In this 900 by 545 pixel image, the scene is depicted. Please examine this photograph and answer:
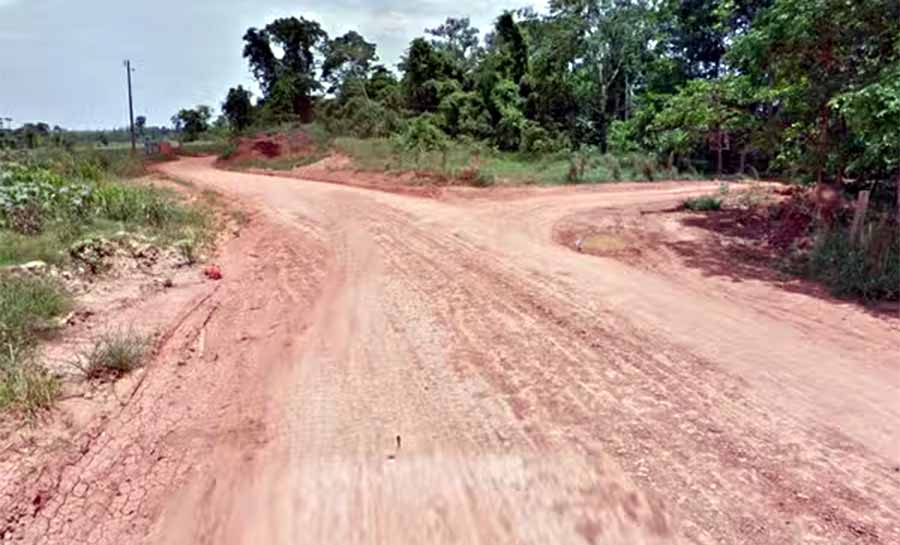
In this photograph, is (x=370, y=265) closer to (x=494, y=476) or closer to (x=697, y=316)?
(x=697, y=316)

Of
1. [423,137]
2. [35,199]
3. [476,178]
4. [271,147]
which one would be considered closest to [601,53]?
[423,137]

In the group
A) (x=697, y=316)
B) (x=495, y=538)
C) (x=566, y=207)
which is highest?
(x=566, y=207)

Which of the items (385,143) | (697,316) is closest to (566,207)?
(697,316)

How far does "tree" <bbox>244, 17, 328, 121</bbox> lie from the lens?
34969 mm

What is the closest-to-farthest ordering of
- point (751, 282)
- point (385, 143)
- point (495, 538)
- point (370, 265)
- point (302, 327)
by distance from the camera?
point (495, 538), point (302, 327), point (751, 282), point (370, 265), point (385, 143)

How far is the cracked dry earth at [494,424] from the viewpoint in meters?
2.85

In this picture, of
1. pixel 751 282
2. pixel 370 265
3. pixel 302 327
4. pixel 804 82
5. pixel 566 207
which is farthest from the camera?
pixel 566 207

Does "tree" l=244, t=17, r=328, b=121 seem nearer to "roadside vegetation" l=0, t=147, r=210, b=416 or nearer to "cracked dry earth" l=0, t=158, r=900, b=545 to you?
"roadside vegetation" l=0, t=147, r=210, b=416

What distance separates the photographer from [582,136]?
25.8 metres

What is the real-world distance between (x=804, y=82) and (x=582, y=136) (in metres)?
17.1

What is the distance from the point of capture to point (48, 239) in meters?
7.02

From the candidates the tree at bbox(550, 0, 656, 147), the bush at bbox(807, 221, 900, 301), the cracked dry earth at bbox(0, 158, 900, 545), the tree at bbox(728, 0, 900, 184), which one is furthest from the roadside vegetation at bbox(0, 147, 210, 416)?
the tree at bbox(550, 0, 656, 147)

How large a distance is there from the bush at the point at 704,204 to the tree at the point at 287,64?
2738 cm

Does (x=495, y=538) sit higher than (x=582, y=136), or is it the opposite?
(x=582, y=136)
